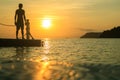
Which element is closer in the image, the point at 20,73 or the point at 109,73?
the point at 20,73

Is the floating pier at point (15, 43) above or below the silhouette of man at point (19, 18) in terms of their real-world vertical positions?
below

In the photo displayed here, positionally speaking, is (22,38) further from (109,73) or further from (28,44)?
(109,73)

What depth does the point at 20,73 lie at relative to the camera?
5730mm

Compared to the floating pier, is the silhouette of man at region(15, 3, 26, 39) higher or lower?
higher

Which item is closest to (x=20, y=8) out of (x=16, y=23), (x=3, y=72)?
(x=16, y=23)

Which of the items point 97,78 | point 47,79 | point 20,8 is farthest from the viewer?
point 20,8

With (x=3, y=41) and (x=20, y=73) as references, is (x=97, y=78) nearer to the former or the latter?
(x=20, y=73)

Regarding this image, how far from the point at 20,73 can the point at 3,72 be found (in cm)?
37

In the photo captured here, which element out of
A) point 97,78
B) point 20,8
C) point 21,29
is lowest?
point 97,78

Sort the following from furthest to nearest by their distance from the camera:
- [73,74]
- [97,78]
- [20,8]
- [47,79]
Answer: [20,8], [73,74], [97,78], [47,79]

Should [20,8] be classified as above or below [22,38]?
above

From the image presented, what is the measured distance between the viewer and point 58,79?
524 centimetres

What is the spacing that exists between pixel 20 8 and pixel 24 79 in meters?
15.7


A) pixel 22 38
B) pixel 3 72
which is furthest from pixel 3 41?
pixel 3 72
